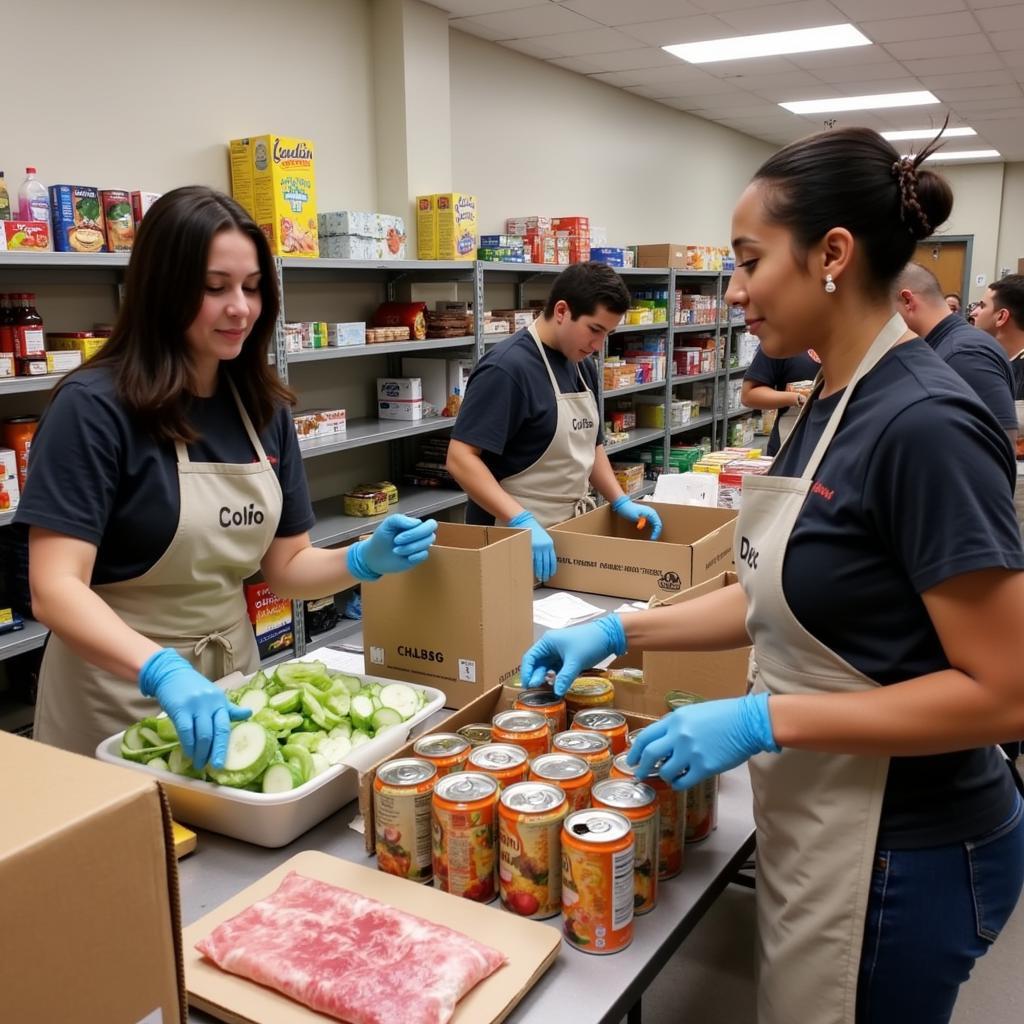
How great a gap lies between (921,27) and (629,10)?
176cm

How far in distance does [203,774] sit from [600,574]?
1.39 m

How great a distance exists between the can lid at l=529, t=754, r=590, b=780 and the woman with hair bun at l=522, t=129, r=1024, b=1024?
8 cm

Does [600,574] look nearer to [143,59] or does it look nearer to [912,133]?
[143,59]

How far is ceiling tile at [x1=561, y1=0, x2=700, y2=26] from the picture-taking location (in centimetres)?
466

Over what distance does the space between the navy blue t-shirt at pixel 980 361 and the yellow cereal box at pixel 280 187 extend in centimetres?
244

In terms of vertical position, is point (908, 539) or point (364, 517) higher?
point (908, 539)

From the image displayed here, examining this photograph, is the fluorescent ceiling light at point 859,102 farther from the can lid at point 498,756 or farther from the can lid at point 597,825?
the can lid at point 597,825

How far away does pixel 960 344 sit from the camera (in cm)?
314

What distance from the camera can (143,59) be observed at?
136 inches

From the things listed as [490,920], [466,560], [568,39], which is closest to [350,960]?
[490,920]

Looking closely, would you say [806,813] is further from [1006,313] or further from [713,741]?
[1006,313]

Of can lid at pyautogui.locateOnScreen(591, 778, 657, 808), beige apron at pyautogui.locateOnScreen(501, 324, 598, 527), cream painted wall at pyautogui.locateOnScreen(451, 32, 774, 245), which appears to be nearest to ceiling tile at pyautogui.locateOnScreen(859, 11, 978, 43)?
cream painted wall at pyautogui.locateOnScreen(451, 32, 774, 245)

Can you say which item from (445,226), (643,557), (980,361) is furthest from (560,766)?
(445,226)

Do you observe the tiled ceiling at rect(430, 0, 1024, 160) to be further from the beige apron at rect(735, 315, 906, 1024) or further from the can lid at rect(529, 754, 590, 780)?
the can lid at rect(529, 754, 590, 780)
